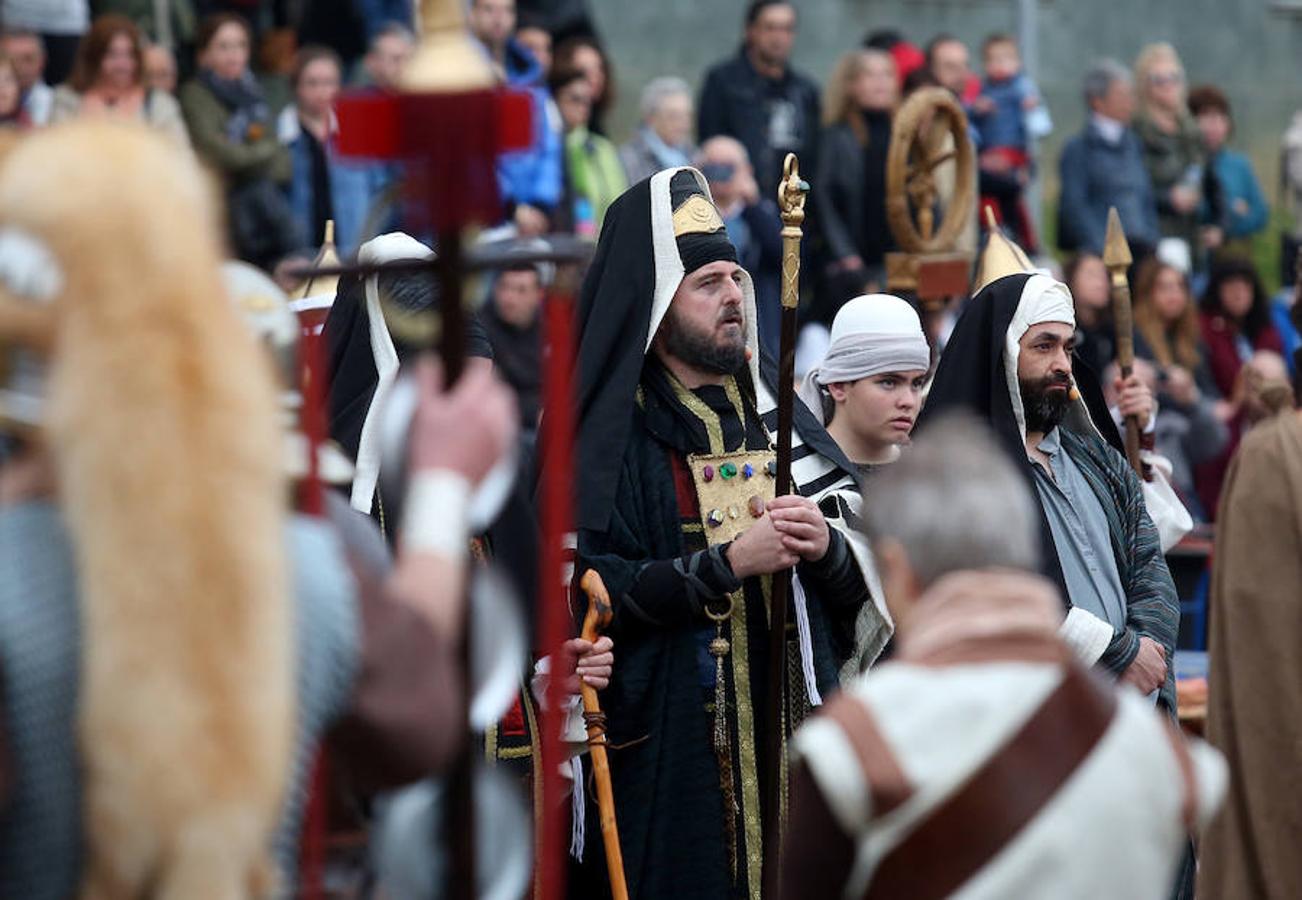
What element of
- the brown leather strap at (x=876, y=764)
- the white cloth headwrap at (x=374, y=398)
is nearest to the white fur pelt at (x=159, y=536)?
the brown leather strap at (x=876, y=764)

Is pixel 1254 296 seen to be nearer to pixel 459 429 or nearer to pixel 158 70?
pixel 158 70

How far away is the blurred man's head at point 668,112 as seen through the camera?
477 inches

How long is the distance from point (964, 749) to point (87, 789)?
1.29m

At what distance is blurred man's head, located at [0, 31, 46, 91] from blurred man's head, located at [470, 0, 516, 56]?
2.27 metres

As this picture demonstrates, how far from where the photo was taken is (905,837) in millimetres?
3494

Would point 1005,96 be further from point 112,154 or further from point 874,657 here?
point 112,154

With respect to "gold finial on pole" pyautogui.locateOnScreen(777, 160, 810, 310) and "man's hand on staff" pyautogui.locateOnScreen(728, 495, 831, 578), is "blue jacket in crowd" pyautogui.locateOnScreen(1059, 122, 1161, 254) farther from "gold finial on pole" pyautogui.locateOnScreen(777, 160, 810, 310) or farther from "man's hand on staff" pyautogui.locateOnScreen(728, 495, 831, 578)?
"man's hand on staff" pyautogui.locateOnScreen(728, 495, 831, 578)

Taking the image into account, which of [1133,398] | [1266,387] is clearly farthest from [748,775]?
[1133,398]

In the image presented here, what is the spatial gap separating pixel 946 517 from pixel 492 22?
8.47 m

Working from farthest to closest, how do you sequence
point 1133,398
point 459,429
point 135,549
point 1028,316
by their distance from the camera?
1. point 1133,398
2. point 1028,316
3. point 459,429
4. point 135,549

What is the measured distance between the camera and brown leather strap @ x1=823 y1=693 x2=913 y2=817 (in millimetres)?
3447

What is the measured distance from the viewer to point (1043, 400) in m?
6.63

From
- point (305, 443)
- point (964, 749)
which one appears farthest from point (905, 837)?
point (305, 443)

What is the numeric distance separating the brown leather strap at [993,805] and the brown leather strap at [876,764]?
0.06 metres
